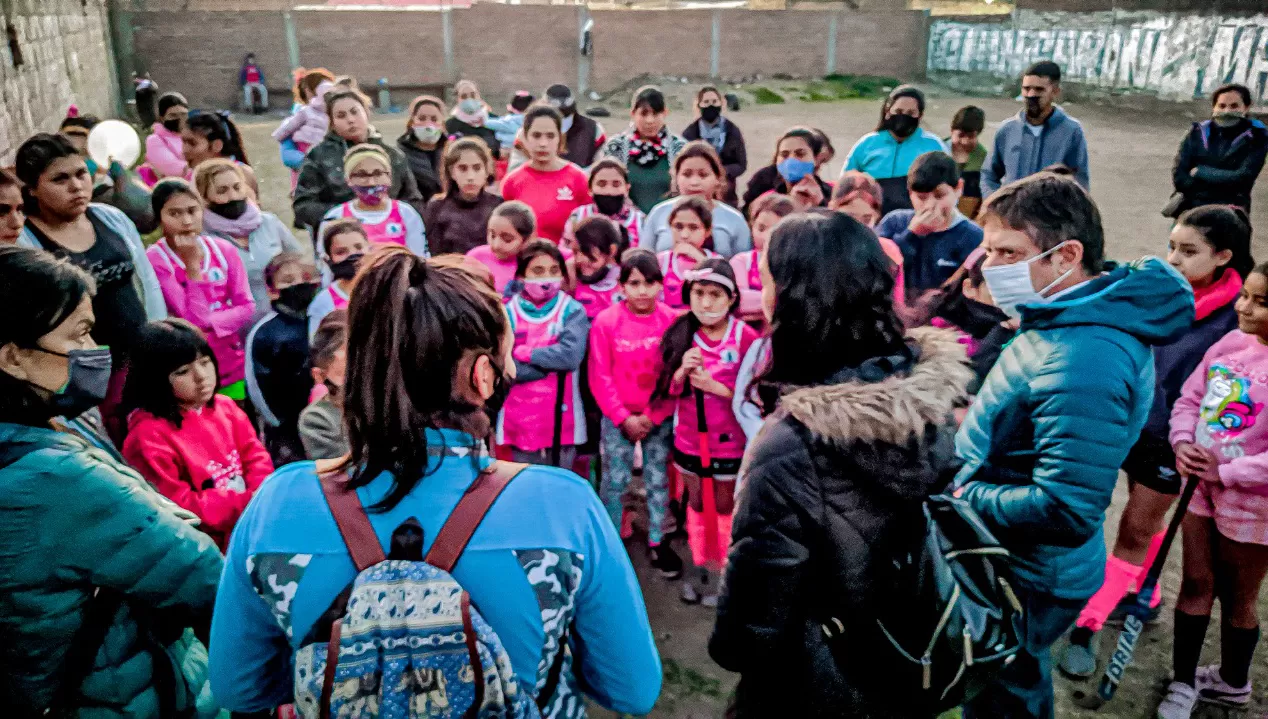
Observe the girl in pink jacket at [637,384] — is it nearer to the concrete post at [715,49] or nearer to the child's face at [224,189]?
the child's face at [224,189]

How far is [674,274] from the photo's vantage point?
450 centimetres

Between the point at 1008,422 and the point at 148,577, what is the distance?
85.8 inches

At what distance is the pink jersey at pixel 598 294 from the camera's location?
14.7ft

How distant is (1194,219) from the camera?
344 centimetres

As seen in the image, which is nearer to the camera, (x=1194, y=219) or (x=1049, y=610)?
(x=1049, y=610)

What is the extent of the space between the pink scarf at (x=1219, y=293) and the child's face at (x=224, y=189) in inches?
198

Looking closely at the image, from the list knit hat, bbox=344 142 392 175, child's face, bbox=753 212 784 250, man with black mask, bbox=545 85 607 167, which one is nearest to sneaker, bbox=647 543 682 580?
child's face, bbox=753 212 784 250

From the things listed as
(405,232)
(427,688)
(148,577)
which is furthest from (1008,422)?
(405,232)

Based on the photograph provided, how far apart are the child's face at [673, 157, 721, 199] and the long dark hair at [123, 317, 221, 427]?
2978 mm

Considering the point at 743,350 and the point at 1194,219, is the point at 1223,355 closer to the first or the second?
the point at 1194,219

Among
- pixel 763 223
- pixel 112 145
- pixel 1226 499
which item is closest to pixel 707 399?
pixel 763 223

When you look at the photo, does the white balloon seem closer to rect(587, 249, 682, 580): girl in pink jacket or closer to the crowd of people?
the crowd of people

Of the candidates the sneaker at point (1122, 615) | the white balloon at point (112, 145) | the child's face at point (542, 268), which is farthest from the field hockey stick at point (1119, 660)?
the white balloon at point (112, 145)

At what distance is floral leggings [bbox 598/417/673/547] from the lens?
162 inches
